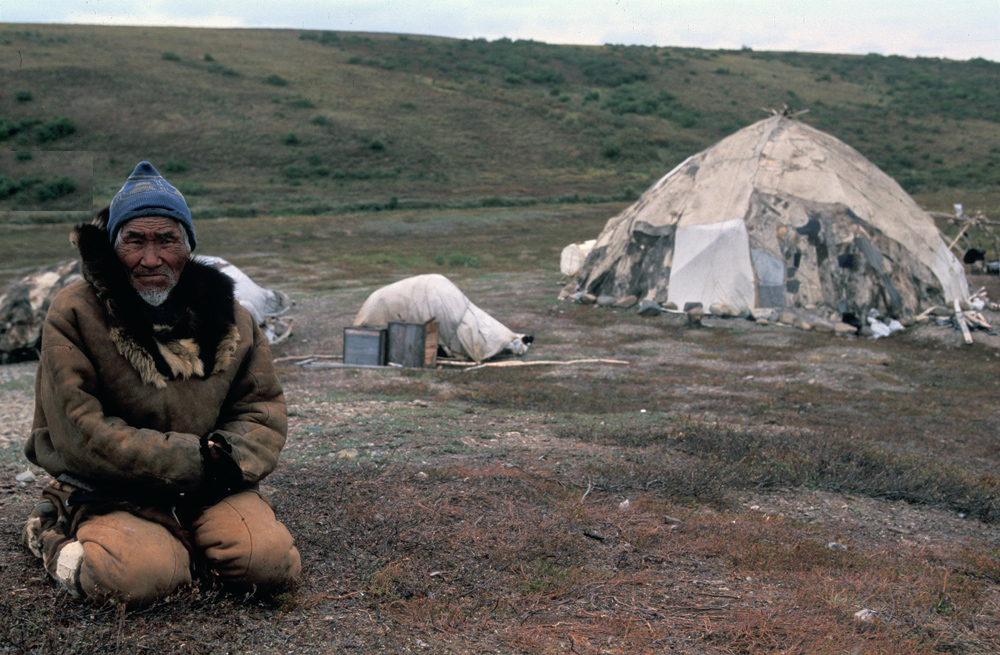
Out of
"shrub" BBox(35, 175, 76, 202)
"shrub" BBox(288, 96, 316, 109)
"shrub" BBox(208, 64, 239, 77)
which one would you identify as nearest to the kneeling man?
"shrub" BBox(35, 175, 76, 202)

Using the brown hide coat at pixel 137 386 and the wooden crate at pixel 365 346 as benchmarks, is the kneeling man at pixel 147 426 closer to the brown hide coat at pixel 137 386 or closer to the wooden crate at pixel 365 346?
the brown hide coat at pixel 137 386

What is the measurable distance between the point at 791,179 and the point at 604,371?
20.1 feet

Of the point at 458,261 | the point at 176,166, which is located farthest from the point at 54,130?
the point at 458,261

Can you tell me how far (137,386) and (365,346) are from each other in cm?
630

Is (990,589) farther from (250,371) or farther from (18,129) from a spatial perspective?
(18,129)

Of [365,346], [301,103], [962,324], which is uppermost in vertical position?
[301,103]

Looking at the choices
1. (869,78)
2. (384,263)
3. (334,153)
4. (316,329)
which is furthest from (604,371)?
(869,78)

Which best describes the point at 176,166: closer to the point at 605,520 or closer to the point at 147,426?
the point at 605,520

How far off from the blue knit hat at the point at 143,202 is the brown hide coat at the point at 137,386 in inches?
3.4

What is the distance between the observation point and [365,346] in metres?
9.13

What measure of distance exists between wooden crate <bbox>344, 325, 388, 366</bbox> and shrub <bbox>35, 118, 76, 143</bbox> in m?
33.2

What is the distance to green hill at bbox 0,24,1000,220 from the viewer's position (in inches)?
1452

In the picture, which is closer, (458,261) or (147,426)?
(147,426)

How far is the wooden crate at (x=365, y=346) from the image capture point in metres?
9.09
